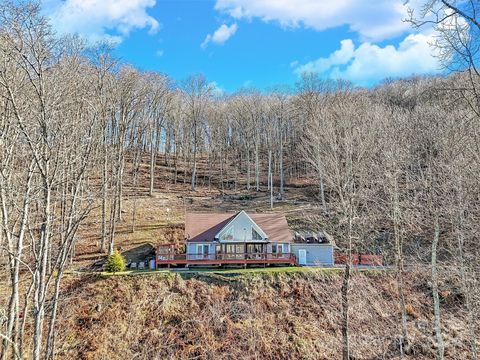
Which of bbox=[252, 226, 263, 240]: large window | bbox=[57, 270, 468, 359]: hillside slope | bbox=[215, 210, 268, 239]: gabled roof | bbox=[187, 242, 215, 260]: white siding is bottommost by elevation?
bbox=[57, 270, 468, 359]: hillside slope

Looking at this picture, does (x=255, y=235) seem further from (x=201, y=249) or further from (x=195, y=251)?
(x=195, y=251)

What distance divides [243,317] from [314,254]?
27.8ft

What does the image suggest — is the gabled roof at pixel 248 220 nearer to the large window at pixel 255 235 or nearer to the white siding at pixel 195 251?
the large window at pixel 255 235

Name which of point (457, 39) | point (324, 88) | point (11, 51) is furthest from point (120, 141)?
point (324, 88)

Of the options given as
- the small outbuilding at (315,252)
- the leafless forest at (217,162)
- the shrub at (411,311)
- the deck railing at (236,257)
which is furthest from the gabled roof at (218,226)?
the shrub at (411,311)

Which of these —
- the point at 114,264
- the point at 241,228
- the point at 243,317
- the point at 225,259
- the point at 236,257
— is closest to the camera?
the point at 243,317

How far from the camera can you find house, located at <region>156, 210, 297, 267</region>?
22328mm

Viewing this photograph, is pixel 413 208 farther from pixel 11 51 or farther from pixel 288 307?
pixel 11 51

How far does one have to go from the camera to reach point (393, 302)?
1748 cm

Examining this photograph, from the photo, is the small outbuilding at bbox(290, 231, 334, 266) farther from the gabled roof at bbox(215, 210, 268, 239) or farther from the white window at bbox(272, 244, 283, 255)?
the gabled roof at bbox(215, 210, 268, 239)

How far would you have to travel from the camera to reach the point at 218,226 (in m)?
24.1

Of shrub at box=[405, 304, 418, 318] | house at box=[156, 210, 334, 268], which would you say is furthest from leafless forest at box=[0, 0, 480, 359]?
house at box=[156, 210, 334, 268]

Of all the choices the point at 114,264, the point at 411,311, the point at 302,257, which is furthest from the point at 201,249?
the point at 411,311

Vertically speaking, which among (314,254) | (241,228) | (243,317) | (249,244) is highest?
(241,228)
